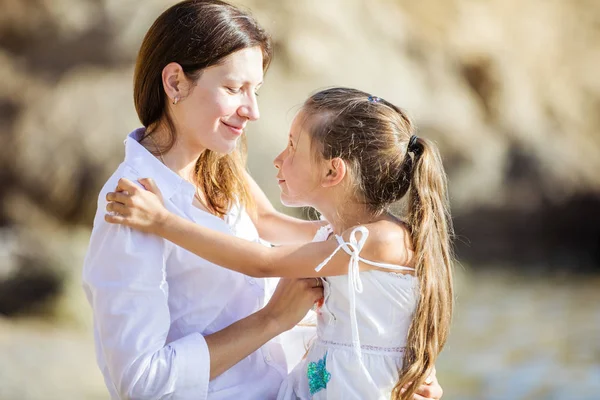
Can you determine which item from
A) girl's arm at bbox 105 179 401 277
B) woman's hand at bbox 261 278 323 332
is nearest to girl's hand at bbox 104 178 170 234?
girl's arm at bbox 105 179 401 277

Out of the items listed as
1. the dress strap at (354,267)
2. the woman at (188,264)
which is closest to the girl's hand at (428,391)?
the woman at (188,264)

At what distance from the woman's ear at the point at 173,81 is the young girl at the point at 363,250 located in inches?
9.6

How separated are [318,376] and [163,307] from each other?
404 millimetres

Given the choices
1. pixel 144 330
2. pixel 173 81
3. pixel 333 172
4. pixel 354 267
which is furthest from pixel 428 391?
pixel 173 81

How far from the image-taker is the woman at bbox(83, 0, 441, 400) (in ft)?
6.07

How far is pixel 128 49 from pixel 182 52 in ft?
16.1

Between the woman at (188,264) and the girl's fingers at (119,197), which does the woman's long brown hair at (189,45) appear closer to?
the woman at (188,264)

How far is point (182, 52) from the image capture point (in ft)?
6.73

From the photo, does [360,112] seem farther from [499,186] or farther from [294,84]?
[499,186]

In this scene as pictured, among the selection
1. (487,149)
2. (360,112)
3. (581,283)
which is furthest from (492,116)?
(360,112)

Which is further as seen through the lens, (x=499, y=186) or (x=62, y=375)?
(x=499, y=186)

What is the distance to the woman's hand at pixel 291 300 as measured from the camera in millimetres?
1979

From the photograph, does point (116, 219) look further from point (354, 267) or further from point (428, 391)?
point (428, 391)

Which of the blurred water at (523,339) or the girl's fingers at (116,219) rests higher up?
the girl's fingers at (116,219)
